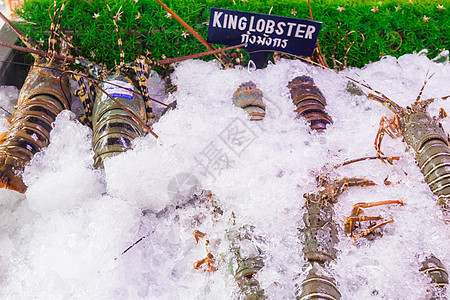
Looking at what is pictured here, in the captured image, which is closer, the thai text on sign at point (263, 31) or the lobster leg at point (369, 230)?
the lobster leg at point (369, 230)

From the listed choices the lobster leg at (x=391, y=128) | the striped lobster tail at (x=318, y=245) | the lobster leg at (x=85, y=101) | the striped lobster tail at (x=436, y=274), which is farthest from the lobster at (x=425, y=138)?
the lobster leg at (x=85, y=101)

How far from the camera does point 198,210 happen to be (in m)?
1.84

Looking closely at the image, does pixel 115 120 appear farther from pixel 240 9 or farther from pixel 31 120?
pixel 240 9

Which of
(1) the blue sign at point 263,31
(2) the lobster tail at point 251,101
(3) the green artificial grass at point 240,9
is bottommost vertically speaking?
(2) the lobster tail at point 251,101

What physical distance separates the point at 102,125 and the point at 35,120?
0.43 meters

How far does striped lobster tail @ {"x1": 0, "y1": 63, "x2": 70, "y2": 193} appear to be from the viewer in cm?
188

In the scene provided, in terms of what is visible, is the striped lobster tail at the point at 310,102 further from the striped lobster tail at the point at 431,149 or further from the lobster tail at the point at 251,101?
the striped lobster tail at the point at 431,149

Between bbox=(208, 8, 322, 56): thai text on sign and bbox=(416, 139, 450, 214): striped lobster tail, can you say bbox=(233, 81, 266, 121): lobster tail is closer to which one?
bbox=(208, 8, 322, 56): thai text on sign

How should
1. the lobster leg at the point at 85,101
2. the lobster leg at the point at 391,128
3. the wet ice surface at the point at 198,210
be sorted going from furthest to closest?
the lobster leg at the point at 85,101, the lobster leg at the point at 391,128, the wet ice surface at the point at 198,210

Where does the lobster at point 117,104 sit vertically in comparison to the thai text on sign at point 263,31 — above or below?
below

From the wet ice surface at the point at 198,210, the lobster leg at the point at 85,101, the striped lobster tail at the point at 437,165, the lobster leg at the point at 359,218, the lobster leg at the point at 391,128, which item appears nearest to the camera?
the wet ice surface at the point at 198,210

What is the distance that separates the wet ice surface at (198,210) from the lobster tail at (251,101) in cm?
11

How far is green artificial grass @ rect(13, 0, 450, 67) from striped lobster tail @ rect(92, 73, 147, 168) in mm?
345

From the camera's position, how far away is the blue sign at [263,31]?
209 centimetres
